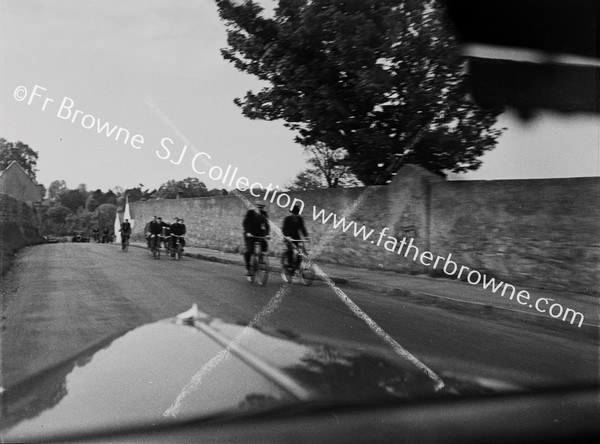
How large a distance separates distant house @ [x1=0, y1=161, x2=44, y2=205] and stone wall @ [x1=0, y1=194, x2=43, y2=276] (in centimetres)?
249

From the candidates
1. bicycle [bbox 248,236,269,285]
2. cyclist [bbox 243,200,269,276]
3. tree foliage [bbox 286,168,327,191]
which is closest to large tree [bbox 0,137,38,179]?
cyclist [bbox 243,200,269,276]

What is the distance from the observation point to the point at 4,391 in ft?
8.04

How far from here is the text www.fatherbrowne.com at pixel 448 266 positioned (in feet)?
27.3

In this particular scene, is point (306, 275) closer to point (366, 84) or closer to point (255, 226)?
point (255, 226)

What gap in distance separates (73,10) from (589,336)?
7151 millimetres

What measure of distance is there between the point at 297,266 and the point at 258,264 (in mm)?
833

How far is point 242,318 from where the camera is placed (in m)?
6.82

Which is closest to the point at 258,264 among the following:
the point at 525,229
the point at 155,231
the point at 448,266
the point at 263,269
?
the point at 263,269

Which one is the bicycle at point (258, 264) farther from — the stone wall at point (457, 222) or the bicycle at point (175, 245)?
the bicycle at point (175, 245)

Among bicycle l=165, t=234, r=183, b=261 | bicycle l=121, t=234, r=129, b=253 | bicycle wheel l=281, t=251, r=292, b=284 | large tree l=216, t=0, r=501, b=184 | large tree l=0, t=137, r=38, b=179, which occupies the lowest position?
bicycle l=121, t=234, r=129, b=253

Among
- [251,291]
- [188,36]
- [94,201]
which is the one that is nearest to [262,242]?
[251,291]

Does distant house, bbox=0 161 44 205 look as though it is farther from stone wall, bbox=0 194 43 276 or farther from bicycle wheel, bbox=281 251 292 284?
bicycle wheel, bbox=281 251 292 284

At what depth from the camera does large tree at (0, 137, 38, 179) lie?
6.44 m

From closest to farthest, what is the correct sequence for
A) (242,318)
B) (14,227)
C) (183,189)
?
(242,318) < (183,189) < (14,227)
